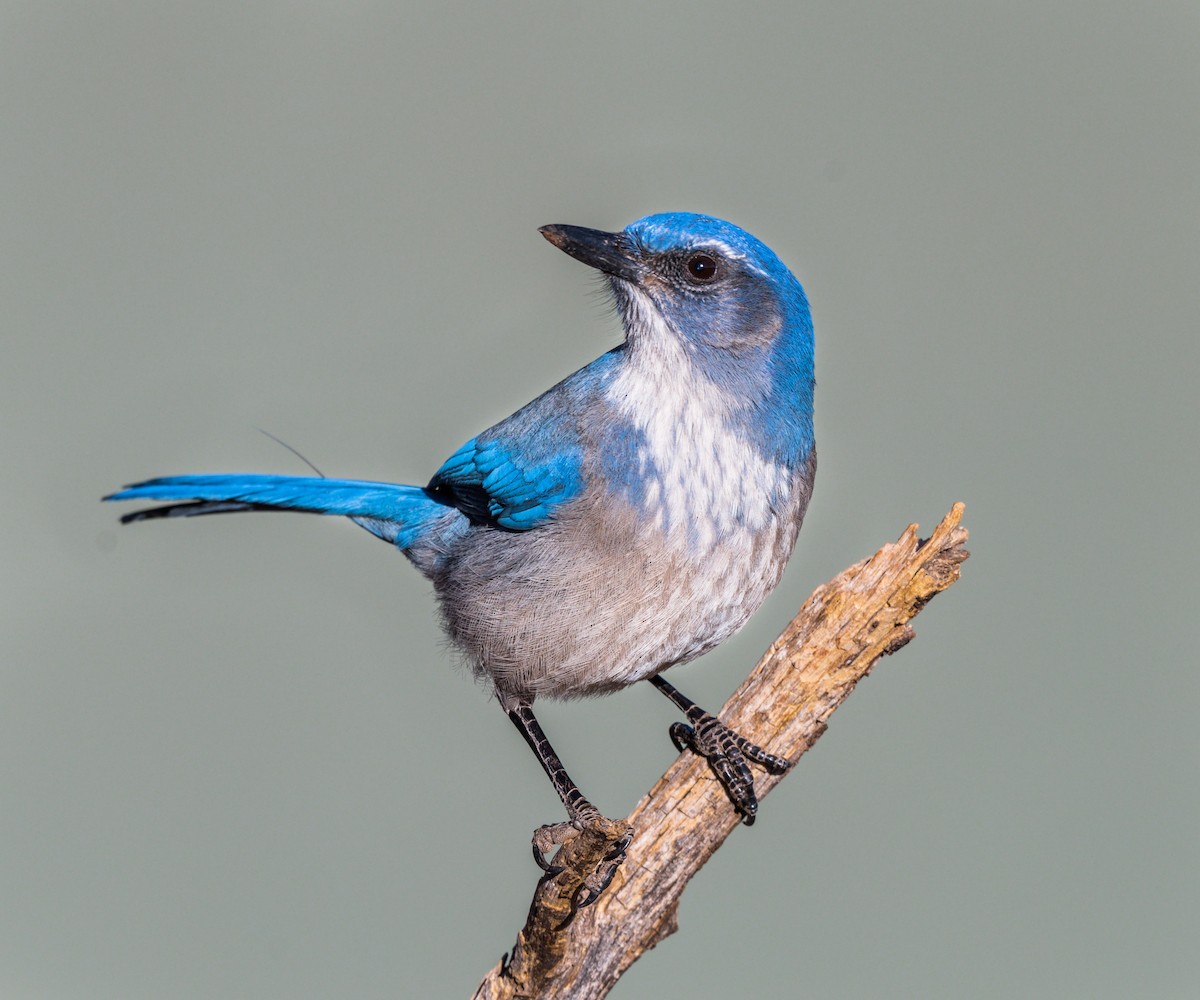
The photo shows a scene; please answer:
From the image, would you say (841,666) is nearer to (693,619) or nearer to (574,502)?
(693,619)

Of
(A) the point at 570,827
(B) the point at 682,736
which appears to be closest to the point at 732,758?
(B) the point at 682,736

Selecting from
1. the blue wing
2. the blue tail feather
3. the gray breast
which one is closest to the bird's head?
the blue wing

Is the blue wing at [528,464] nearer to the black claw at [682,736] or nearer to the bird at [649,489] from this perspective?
the bird at [649,489]

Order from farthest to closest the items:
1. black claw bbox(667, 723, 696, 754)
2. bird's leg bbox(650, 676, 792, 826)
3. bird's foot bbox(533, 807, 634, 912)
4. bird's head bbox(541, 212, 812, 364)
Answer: black claw bbox(667, 723, 696, 754), bird's leg bbox(650, 676, 792, 826), bird's head bbox(541, 212, 812, 364), bird's foot bbox(533, 807, 634, 912)

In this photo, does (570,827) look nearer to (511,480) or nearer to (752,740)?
(752,740)

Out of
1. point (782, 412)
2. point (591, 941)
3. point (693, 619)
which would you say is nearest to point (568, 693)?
point (693, 619)

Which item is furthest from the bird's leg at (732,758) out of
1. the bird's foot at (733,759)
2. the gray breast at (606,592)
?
the gray breast at (606,592)

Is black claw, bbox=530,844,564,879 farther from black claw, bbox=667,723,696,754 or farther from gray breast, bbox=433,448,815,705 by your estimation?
black claw, bbox=667,723,696,754

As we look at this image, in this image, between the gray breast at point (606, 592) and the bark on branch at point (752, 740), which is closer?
the gray breast at point (606, 592)
